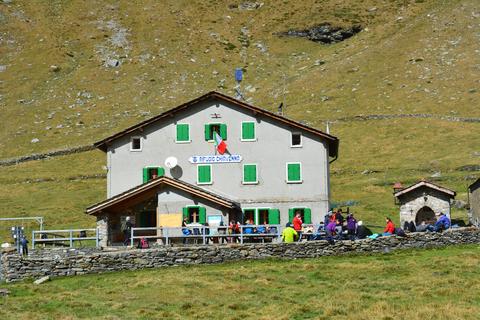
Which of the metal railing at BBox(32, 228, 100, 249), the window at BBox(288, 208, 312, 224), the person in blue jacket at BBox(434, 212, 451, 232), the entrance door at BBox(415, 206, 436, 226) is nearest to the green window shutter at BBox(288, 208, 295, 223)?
the window at BBox(288, 208, 312, 224)

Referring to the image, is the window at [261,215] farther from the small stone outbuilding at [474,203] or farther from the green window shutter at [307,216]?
the small stone outbuilding at [474,203]

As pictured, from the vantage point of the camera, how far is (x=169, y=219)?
48031 millimetres

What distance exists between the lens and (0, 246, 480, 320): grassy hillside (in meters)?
26.6

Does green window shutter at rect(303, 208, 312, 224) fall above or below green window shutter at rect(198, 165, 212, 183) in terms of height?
below

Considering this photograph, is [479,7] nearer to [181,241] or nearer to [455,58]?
[455,58]

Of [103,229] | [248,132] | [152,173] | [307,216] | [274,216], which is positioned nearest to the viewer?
[103,229]

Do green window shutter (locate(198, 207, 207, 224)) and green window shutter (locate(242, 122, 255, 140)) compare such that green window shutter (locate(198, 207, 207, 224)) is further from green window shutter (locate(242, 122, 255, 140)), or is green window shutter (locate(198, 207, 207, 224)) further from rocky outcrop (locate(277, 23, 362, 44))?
rocky outcrop (locate(277, 23, 362, 44))

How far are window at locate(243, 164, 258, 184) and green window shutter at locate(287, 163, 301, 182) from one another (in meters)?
2.18

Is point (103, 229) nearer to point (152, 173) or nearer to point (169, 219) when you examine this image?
point (169, 219)

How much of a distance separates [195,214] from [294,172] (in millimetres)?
7759

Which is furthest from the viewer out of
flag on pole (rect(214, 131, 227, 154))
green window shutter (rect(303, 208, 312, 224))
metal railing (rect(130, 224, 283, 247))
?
flag on pole (rect(214, 131, 227, 154))

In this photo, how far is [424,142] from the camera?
9312cm

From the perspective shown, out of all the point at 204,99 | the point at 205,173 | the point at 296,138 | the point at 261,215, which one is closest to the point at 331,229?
the point at 261,215

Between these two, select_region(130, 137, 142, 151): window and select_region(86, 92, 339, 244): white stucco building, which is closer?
select_region(86, 92, 339, 244): white stucco building
